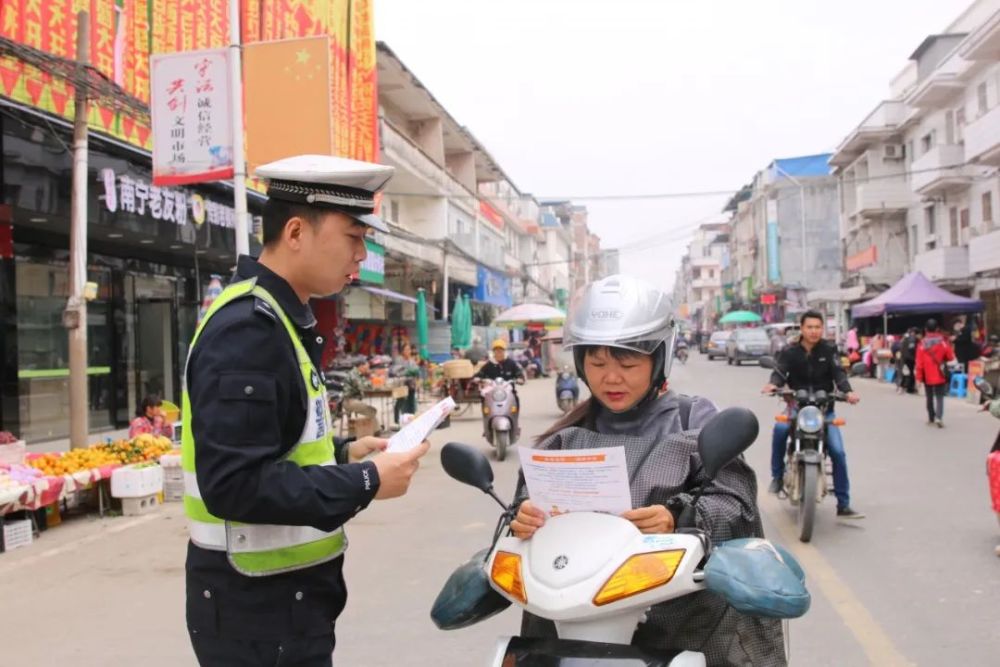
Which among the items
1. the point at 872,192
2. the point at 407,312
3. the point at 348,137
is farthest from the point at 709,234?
the point at 348,137

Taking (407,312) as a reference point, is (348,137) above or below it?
above

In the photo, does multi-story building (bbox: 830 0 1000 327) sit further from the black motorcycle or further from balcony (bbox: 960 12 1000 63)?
the black motorcycle

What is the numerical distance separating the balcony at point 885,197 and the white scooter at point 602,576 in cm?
3513

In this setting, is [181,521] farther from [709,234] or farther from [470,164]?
[709,234]

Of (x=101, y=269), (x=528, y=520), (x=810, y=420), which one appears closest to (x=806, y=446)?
(x=810, y=420)

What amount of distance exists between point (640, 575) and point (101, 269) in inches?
526

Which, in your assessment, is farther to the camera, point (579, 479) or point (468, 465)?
point (468, 465)

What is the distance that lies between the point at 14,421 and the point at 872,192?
3158cm

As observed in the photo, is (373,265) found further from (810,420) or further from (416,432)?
(416,432)

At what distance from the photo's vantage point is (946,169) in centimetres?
2681

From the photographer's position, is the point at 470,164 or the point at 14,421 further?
the point at 470,164

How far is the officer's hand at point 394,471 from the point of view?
1924 mm

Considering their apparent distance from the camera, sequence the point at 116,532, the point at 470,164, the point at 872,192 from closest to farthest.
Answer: the point at 116,532 < the point at 872,192 < the point at 470,164

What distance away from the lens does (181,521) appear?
25.1ft
